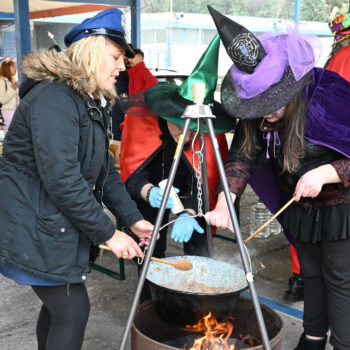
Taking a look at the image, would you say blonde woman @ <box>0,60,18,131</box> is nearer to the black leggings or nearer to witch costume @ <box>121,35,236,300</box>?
witch costume @ <box>121,35,236,300</box>

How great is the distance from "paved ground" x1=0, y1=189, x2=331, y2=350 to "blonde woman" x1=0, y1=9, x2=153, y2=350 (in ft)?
3.23

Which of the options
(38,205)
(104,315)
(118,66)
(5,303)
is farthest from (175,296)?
(5,303)

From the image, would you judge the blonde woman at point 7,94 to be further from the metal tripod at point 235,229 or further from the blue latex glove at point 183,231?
the metal tripod at point 235,229

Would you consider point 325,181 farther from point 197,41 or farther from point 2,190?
point 197,41

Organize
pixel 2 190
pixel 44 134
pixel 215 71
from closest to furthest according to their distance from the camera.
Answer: pixel 44 134 → pixel 2 190 → pixel 215 71

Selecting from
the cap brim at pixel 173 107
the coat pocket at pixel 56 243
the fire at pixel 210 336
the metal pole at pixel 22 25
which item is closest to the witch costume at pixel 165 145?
the cap brim at pixel 173 107

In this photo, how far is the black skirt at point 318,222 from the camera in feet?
7.21

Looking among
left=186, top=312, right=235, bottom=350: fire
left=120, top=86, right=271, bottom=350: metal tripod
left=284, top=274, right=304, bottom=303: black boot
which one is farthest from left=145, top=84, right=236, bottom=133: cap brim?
left=284, top=274, right=304, bottom=303: black boot

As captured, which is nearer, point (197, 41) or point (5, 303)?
point (5, 303)

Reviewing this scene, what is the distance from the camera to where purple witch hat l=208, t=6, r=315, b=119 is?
6.48ft

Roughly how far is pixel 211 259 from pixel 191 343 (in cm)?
41

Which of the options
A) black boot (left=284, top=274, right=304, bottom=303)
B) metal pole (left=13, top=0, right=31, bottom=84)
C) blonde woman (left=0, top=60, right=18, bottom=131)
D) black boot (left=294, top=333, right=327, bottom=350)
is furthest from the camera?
blonde woman (left=0, top=60, right=18, bottom=131)

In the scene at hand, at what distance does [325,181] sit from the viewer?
2053mm

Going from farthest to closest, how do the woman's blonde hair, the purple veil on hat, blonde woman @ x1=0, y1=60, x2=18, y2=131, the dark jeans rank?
blonde woman @ x1=0, y1=60, x2=18, y2=131, the dark jeans, the purple veil on hat, the woman's blonde hair
